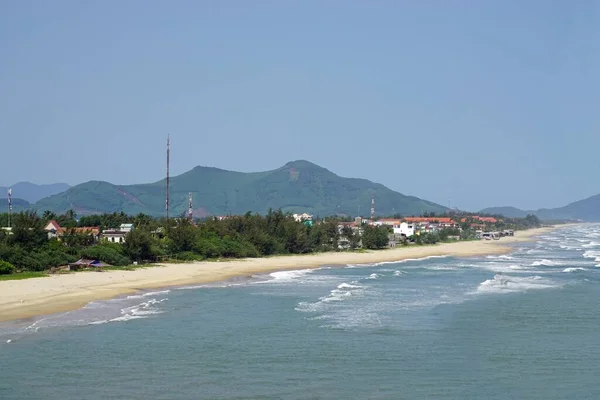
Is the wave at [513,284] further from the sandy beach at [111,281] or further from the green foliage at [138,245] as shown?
the green foliage at [138,245]

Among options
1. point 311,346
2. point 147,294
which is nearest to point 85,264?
point 147,294

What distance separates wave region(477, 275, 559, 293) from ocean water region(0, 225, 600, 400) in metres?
1.32

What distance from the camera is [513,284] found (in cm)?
5422

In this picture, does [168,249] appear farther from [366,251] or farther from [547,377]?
[547,377]

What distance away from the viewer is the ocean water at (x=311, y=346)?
22.6 m

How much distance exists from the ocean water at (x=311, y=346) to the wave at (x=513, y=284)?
4.34ft

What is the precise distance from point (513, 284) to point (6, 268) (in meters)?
33.2

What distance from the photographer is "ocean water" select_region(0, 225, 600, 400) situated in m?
22.6

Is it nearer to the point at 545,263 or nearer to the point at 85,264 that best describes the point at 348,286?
the point at 85,264

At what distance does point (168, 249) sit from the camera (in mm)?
69438

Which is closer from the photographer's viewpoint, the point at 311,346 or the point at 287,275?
the point at 311,346

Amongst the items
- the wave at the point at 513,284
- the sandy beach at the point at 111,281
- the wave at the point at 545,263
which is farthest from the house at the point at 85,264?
the wave at the point at 545,263

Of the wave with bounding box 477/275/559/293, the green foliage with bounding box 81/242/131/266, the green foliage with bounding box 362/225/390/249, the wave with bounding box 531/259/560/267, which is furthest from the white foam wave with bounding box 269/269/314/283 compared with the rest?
the green foliage with bounding box 362/225/390/249

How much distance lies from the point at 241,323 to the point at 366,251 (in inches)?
2532
